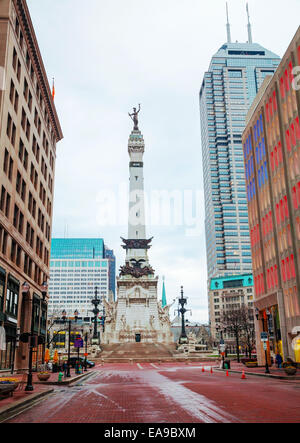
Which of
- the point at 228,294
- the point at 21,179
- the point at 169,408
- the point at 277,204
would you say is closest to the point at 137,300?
the point at 277,204

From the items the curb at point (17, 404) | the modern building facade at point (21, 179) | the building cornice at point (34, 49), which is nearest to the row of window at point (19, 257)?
the modern building facade at point (21, 179)

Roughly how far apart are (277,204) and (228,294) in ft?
385

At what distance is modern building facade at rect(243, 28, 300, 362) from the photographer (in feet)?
139

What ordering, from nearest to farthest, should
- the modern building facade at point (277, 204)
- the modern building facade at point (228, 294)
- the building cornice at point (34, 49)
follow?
the building cornice at point (34, 49)
the modern building facade at point (277, 204)
the modern building facade at point (228, 294)

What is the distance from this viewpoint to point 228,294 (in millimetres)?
159875

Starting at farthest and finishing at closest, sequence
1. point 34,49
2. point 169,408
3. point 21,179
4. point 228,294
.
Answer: point 228,294 < point 34,49 < point 21,179 < point 169,408

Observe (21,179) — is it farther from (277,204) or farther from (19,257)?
(277,204)

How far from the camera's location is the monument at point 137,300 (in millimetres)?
94750

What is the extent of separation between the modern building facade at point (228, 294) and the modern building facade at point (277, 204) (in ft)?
335

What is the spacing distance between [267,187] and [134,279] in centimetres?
5590

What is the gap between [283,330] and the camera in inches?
1741

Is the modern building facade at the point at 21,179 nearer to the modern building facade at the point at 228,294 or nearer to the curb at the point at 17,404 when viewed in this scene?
the curb at the point at 17,404

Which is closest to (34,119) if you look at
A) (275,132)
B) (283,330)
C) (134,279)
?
(275,132)
